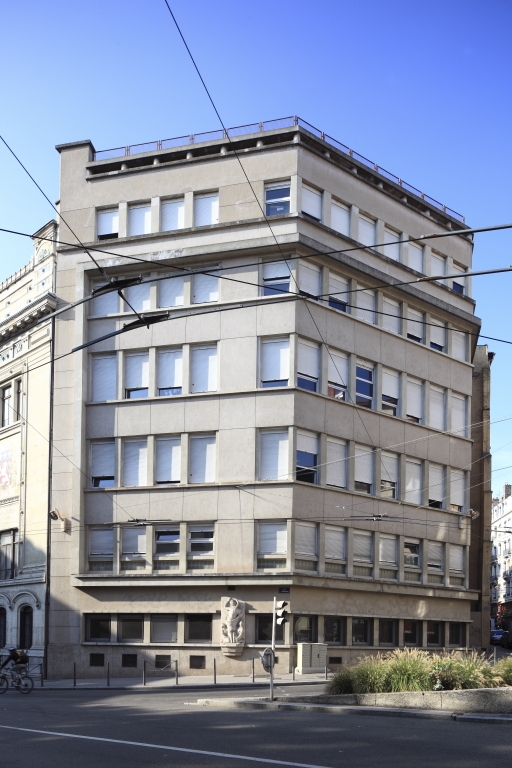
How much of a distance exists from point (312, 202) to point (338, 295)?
375cm

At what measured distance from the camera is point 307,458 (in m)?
37.8

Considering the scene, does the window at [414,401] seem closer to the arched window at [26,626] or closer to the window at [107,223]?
the window at [107,223]

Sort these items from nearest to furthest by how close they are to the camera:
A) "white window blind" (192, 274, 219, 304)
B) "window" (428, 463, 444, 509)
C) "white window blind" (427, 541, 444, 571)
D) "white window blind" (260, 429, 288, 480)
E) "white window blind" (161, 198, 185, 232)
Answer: "white window blind" (260, 429, 288, 480)
"white window blind" (192, 274, 219, 304)
"white window blind" (161, 198, 185, 232)
"white window blind" (427, 541, 444, 571)
"window" (428, 463, 444, 509)

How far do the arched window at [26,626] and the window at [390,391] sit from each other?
53.7ft

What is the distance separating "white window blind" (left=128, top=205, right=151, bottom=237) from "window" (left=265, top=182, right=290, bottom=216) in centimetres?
489

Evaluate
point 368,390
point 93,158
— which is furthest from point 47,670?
point 93,158

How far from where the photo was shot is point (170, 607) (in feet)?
122

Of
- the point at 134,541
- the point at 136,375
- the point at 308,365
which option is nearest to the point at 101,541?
the point at 134,541

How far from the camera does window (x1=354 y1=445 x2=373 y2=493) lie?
40.0 metres

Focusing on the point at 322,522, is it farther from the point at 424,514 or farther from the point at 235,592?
the point at 424,514

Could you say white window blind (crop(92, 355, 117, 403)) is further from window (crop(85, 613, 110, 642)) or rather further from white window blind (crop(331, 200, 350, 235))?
white window blind (crop(331, 200, 350, 235))

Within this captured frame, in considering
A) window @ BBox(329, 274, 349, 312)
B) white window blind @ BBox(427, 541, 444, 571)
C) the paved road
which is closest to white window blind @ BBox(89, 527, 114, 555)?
window @ BBox(329, 274, 349, 312)

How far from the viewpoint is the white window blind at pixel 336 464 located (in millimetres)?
38719

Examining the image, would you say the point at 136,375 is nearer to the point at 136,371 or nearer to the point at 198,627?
the point at 136,371
